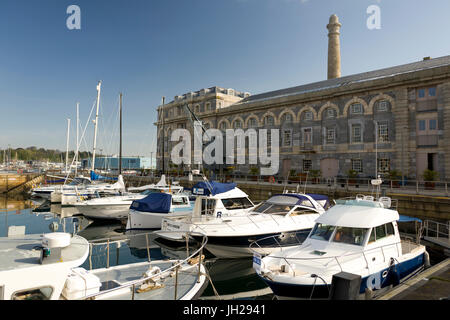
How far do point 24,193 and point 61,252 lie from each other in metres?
45.7

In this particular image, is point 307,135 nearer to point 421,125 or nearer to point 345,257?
point 421,125

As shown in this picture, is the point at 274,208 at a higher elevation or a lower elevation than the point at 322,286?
higher

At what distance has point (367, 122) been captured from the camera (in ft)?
101

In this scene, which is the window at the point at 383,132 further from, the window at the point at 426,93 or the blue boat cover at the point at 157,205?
the blue boat cover at the point at 157,205

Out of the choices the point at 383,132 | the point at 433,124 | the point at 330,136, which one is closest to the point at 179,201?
the point at 330,136

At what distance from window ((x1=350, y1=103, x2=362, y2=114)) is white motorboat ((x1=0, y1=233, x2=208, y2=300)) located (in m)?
29.6

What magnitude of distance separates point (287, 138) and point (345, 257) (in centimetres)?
3071

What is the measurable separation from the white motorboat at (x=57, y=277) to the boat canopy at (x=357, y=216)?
462 cm

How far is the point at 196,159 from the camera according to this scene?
5272cm

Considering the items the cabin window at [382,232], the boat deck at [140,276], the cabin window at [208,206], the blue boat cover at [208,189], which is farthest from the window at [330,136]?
the boat deck at [140,276]

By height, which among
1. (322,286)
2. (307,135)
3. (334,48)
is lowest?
(322,286)

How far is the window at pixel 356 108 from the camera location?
3156 centimetres

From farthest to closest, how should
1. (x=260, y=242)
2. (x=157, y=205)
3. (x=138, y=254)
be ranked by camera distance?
1. (x=157, y=205)
2. (x=138, y=254)
3. (x=260, y=242)
